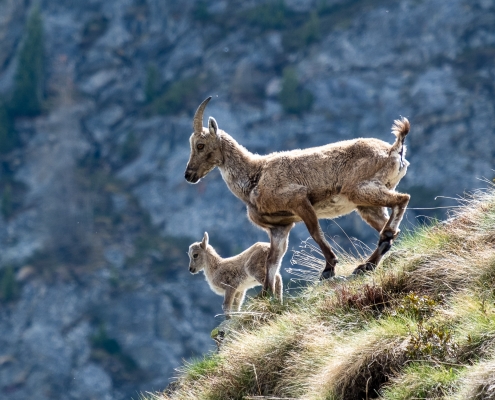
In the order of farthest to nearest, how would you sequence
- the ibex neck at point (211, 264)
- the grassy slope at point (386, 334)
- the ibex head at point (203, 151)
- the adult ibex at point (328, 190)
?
the ibex neck at point (211, 264), the ibex head at point (203, 151), the adult ibex at point (328, 190), the grassy slope at point (386, 334)

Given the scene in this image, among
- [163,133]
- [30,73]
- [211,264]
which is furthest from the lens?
[30,73]

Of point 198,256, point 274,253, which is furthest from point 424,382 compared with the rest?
point 198,256

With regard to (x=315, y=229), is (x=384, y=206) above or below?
above

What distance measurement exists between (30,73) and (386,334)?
143811 mm

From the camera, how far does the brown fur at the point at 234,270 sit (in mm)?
13312

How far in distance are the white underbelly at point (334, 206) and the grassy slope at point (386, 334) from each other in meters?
0.87

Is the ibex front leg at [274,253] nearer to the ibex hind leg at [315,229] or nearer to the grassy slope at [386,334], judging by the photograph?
the ibex hind leg at [315,229]

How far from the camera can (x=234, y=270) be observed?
14.6m

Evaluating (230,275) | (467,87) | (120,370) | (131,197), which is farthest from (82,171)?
(230,275)

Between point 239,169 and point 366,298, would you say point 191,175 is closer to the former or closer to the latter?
point 239,169

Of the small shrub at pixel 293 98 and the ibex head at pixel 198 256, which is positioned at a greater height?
the ibex head at pixel 198 256

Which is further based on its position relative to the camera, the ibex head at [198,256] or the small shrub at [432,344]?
the ibex head at [198,256]

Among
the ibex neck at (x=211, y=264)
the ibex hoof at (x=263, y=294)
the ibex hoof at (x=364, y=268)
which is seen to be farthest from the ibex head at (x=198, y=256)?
the ibex hoof at (x=364, y=268)

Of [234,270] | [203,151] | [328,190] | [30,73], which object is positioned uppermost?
[30,73]
